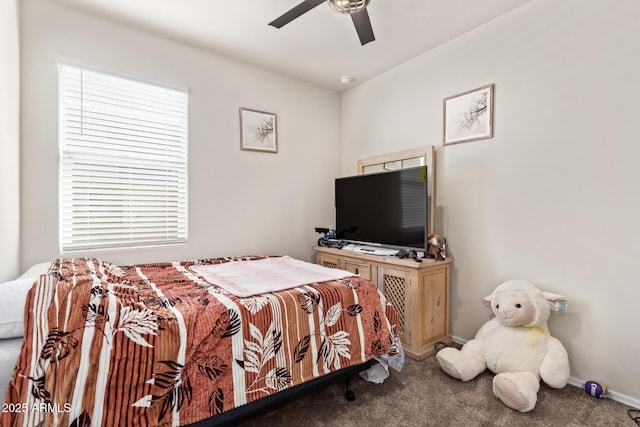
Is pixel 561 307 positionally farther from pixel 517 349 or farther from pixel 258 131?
pixel 258 131

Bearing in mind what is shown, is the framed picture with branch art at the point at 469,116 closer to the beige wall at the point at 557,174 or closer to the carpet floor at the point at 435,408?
the beige wall at the point at 557,174

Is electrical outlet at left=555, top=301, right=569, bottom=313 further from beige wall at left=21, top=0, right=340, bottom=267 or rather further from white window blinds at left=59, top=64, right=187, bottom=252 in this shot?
white window blinds at left=59, top=64, right=187, bottom=252

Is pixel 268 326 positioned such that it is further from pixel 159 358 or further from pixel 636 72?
pixel 636 72

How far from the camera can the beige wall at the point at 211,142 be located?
2.29 m

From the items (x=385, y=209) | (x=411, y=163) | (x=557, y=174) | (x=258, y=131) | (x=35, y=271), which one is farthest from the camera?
(x=258, y=131)

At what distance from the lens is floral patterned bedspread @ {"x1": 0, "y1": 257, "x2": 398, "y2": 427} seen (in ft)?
3.63

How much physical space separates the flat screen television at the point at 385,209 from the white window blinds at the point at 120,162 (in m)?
1.65

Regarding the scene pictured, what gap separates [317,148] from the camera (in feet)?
12.6

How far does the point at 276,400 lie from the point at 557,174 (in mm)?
2333

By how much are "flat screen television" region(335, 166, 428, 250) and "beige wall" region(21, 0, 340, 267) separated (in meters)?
0.54

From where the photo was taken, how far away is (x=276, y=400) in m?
1.56

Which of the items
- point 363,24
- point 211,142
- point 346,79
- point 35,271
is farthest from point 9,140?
point 346,79

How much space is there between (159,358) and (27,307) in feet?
1.64

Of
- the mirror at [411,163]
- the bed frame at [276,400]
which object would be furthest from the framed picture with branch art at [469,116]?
the bed frame at [276,400]
